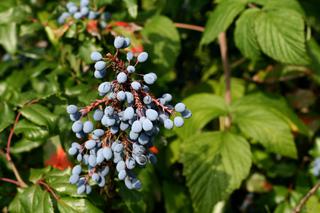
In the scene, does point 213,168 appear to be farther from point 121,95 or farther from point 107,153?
point 121,95

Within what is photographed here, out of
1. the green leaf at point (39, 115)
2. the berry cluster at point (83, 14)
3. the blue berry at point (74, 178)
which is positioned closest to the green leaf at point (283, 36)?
the berry cluster at point (83, 14)

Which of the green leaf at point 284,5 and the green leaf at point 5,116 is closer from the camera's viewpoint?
the green leaf at point 5,116

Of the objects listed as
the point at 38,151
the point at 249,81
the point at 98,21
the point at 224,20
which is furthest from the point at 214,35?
the point at 38,151

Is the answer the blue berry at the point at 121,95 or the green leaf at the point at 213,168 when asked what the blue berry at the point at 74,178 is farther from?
the green leaf at the point at 213,168

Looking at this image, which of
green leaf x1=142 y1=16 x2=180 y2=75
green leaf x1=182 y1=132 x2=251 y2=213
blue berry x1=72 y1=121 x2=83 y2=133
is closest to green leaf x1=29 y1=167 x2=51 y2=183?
blue berry x1=72 y1=121 x2=83 y2=133

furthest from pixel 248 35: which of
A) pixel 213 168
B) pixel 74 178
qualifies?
pixel 74 178

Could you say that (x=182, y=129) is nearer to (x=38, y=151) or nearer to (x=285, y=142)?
(x=285, y=142)
